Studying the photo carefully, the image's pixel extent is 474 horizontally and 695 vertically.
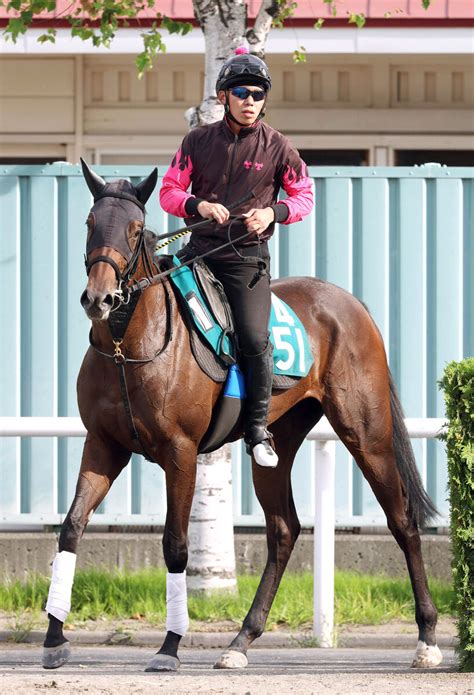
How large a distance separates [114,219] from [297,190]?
3.90 feet

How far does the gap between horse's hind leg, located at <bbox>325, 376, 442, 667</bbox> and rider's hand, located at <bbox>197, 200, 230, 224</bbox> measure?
59.1 inches

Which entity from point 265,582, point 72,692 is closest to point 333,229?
point 265,582

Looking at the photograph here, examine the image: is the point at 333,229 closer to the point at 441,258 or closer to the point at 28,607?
the point at 441,258

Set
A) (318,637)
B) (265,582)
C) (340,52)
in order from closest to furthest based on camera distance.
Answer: (265,582), (318,637), (340,52)

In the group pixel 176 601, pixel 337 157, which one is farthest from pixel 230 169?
pixel 337 157

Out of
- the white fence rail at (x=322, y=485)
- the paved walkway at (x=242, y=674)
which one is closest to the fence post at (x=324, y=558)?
the white fence rail at (x=322, y=485)

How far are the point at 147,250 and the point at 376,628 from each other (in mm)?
3463

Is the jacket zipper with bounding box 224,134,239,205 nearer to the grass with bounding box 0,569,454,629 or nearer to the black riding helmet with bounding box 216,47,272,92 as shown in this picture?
the black riding helmet with bounding box 216,47,272,92

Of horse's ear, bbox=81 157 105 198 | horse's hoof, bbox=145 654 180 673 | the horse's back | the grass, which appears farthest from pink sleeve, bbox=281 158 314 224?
the grass

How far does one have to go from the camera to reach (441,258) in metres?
9.96

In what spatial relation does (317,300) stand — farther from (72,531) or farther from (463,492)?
(72,531)

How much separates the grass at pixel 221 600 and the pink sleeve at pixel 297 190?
Answer: 9.70 feet

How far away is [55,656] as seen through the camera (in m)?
6.12

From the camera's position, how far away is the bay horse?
20.1 feet
